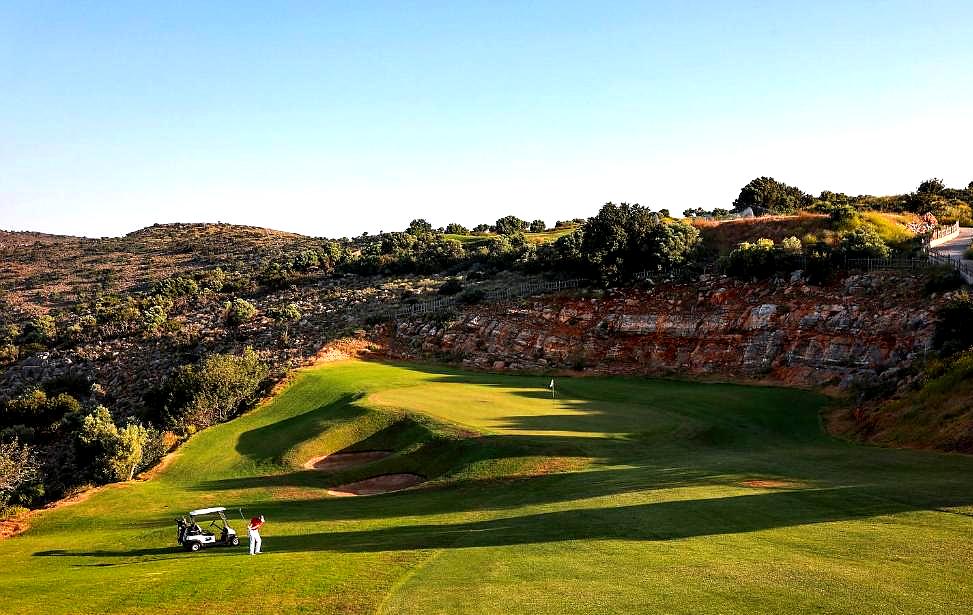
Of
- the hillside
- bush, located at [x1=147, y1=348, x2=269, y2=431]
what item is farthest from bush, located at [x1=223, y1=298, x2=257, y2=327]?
bush, located at [x1=147, y1=348, x2=269, y2=431]

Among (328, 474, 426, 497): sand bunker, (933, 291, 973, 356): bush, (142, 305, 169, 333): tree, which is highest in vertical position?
(933, 291, 973, 356): bush

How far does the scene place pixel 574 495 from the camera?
68.1 ft

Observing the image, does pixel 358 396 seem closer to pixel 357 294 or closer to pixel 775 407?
pixel 775 407

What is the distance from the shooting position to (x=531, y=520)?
59.7ft

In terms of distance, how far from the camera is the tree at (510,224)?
367ft

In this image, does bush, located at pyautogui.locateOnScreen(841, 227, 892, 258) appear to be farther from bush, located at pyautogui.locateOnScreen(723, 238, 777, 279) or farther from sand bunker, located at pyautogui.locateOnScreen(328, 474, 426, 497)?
sand bunker, located at pyautogui.locateOnScreen(328, 474, 426, 497)

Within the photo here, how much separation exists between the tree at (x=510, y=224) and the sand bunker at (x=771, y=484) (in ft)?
300

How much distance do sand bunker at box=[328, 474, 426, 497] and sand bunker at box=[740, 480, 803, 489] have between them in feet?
37.9

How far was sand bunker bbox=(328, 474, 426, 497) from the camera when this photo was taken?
26516 millimetres

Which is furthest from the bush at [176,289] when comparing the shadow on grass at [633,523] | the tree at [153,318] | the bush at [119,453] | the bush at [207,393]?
the shadow on grass at [633,523]

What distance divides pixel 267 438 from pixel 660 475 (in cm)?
1979

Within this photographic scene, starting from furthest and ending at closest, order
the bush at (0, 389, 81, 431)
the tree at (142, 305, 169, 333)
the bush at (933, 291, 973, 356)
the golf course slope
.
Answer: the tree at (142, 305, 169, 333), the bush at (0, 389, 81, 431), the bush at (933, 291, 973, 356), the golf course slope

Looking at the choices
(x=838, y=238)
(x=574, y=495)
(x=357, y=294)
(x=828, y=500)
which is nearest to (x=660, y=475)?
(x=574, y=495)

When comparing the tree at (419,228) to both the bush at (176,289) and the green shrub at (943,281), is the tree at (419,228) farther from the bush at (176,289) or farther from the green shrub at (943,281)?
the green shrub at (943,281)
